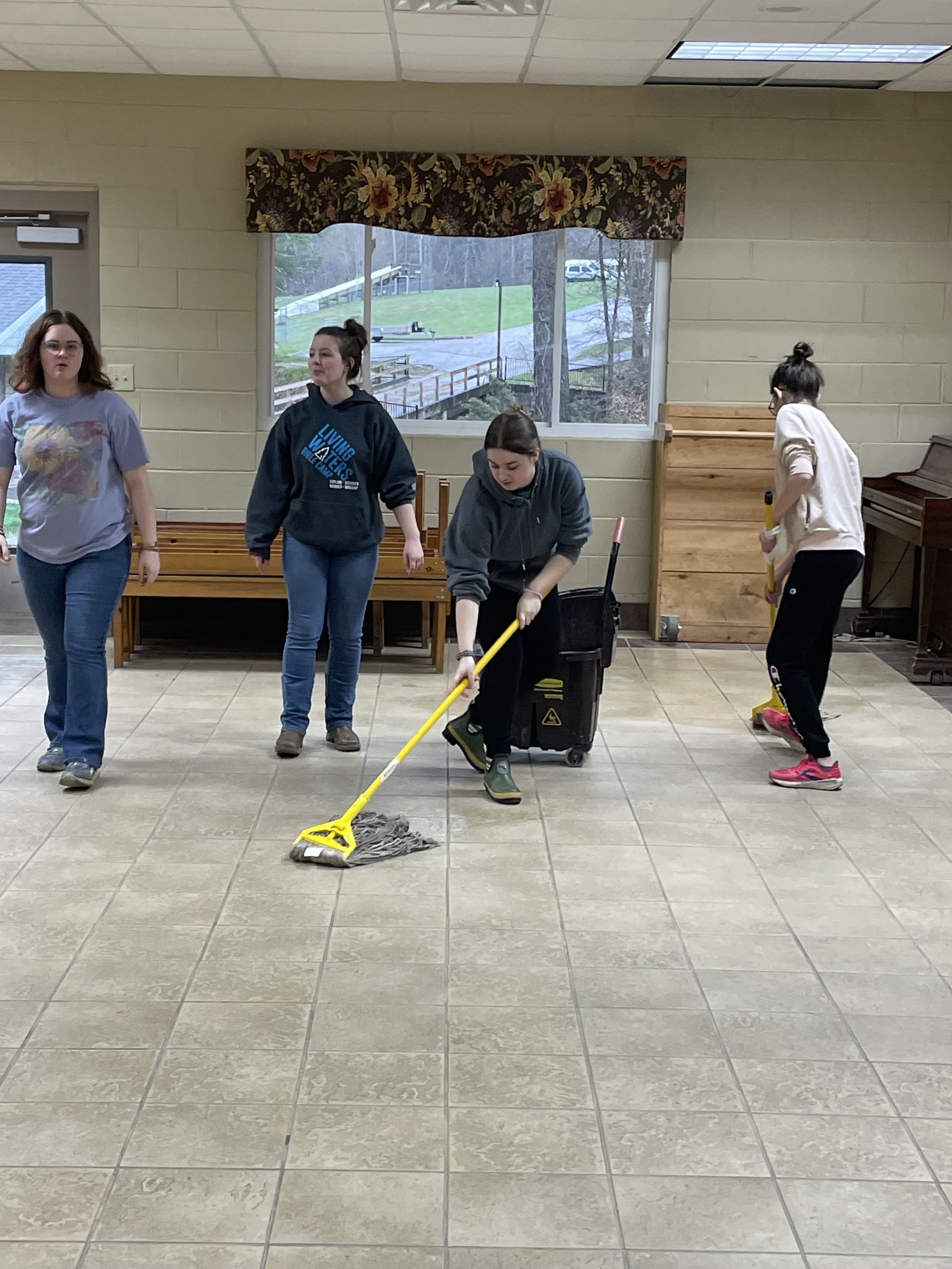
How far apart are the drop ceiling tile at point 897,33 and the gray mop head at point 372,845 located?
11.3 feet

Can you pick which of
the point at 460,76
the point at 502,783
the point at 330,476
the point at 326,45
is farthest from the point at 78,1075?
the point at 460,76

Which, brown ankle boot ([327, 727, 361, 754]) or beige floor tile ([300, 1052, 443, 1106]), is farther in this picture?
brown ankle boot ([327, 727, 361, 754])

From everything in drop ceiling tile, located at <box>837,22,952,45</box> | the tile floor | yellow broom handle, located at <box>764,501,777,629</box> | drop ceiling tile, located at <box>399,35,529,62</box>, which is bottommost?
the tile floor

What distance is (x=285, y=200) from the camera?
6297mm

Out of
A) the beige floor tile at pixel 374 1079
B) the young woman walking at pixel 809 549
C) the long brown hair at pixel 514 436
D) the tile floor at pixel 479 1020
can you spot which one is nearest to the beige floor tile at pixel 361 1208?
Result: the tile floor at pixel 479 1020

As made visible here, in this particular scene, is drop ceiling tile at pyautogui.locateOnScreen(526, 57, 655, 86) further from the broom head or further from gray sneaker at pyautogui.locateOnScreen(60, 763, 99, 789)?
the broom head

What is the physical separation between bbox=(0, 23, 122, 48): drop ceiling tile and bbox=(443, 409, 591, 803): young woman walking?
108 inches

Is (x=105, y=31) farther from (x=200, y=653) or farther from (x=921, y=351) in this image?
(x=921, y=351)

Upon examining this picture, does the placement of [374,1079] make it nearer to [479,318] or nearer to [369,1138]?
[369,1138]

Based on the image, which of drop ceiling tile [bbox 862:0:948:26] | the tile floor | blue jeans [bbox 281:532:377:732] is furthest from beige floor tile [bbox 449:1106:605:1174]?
drop ceiling tile [bbox 862:0:948:26]

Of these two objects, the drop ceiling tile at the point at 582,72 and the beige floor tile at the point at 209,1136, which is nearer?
the beige floor tile at the point at 209,1136

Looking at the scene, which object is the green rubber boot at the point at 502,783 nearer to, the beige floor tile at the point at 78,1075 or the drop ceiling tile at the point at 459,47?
the beige floor tile at the point at 78,1075

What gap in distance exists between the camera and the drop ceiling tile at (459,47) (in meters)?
5.45

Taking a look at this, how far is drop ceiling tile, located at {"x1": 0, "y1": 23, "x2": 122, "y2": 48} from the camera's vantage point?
5.40 metres
